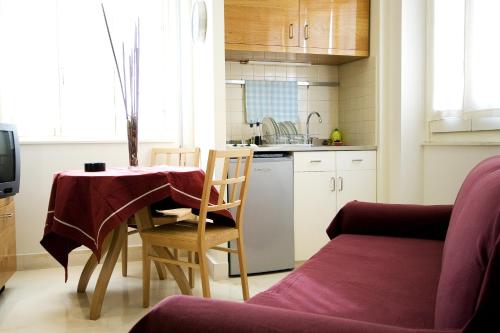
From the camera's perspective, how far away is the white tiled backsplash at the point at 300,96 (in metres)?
3.99

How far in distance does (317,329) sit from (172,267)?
2.00 m

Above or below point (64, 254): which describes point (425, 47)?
above

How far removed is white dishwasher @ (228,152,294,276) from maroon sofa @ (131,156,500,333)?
106 centimetres

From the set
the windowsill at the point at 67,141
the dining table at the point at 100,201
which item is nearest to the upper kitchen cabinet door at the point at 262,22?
the windowsill at the point at 67,141

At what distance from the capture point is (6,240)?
2.95 metres

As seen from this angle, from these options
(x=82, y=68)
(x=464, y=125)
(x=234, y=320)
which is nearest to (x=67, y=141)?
(x=82, y=68)

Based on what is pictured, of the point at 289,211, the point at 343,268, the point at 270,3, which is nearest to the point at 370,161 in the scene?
the point at 289,211

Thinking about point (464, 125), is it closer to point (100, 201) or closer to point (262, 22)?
point (262, 22)

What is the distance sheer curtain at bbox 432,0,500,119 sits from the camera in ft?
8.76

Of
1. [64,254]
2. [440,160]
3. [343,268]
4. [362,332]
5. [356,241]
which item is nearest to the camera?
[362,332]

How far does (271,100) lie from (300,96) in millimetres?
330

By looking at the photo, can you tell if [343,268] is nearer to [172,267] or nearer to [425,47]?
[172,267]

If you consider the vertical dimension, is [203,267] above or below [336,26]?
below

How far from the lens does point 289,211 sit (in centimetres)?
345
